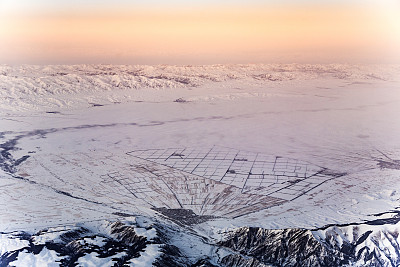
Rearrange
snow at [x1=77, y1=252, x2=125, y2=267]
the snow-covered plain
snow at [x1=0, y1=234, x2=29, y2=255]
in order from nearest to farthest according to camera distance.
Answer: snow at [x1=77, y1=252, x2=125, y2=267]
snow at [x1=0, y1=234, x2=29, y2=255]
the snow-covered plain

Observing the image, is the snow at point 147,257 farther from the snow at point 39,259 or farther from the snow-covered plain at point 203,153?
the snow at point 39,259

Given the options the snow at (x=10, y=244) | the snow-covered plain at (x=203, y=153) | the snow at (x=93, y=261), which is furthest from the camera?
the snow-covered plain at (x=203, y=153)

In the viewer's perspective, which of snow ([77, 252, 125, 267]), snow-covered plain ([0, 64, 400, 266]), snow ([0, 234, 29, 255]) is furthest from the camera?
snow-covered plain ([0, 64, 400, 266])

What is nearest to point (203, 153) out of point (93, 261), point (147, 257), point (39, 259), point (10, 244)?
point (147, 257)

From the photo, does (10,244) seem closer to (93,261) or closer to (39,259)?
(39,259)

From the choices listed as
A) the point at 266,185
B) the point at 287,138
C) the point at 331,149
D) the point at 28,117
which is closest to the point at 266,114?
the point at 287,138

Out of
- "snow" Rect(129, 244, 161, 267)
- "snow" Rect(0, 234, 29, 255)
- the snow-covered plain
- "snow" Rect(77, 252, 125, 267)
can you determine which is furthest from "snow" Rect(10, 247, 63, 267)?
"snow" Rect(129, 244, 161, 267)

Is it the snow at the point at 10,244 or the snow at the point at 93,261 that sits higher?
the snow at the point at 10,244

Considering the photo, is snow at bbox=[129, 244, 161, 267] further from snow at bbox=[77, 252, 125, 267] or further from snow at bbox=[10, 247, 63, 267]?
snow at bbox=[10, 247, 63, 267]

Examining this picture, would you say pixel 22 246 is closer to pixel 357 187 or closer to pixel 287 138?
pixel 357 187

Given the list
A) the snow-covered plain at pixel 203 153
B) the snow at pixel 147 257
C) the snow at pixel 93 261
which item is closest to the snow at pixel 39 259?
the snow-covered plain at pixel 203 153
